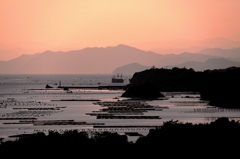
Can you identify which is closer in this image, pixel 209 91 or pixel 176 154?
pixel 176 154

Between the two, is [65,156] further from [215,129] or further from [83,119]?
[83,119]

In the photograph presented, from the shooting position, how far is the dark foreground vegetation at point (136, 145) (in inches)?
1511

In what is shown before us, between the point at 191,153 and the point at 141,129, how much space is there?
30977 mm

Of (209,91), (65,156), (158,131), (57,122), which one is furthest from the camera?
(209,91)

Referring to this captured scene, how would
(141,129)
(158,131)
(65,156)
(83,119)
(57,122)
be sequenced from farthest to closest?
(83,119), (57,122), (141,129), (158,131), (65,156)

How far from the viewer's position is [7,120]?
279 ft

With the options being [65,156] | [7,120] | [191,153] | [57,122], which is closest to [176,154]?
[191,153]

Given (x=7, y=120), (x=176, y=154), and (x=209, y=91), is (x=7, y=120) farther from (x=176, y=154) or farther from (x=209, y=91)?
(x=209, y=91)

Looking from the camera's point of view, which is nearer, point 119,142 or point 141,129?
point 119,142

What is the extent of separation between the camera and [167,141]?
39688 millimetres

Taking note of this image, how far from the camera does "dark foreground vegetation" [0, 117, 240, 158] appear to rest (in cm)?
3838

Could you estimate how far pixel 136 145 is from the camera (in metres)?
40.1

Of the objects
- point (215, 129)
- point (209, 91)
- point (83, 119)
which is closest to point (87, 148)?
point (215, 129)

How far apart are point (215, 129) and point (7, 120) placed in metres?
49.2
